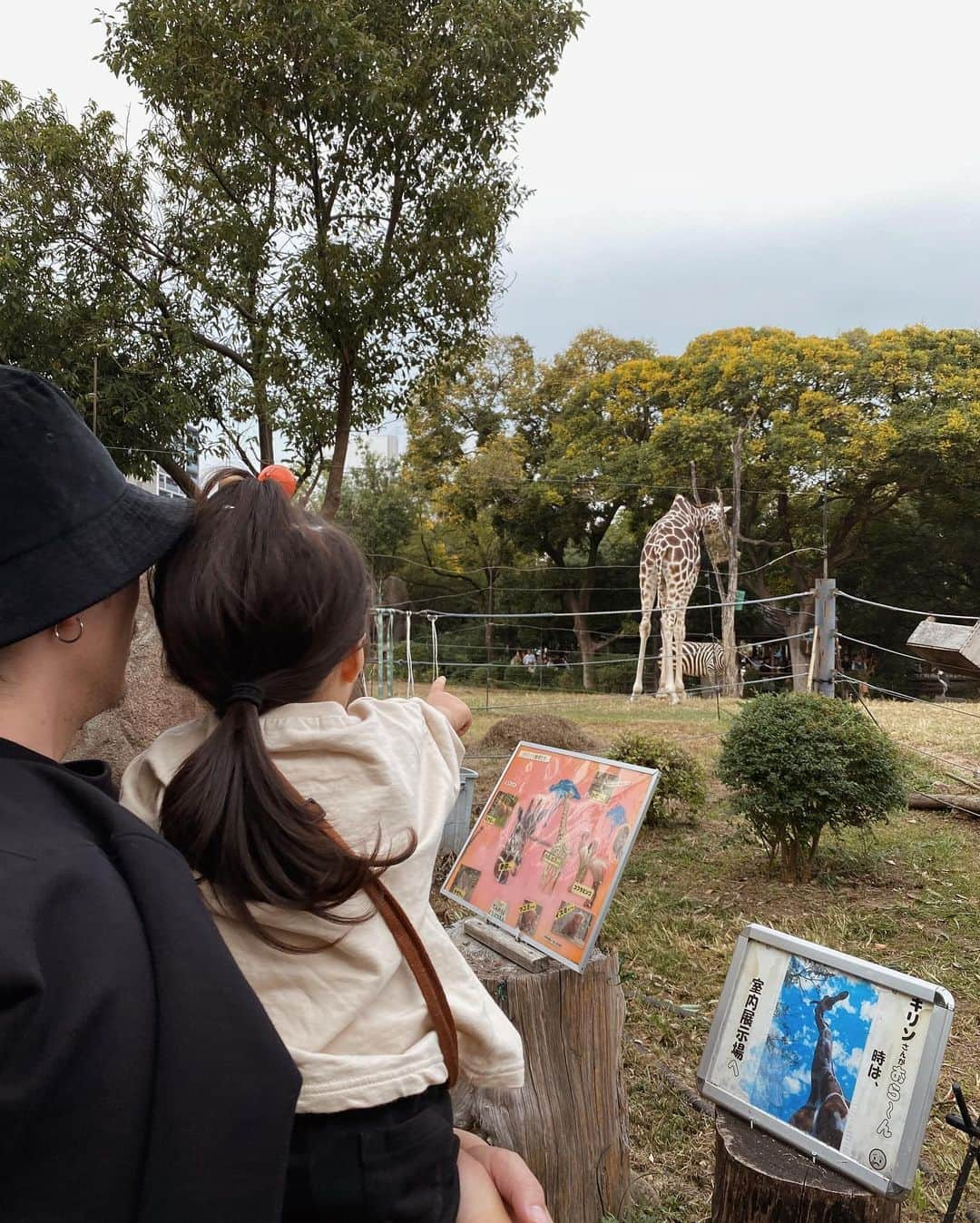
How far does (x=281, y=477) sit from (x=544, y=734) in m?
5.63

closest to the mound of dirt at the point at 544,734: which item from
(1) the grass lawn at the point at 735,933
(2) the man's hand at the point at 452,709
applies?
(1) the grass lawn at the point at 735,933

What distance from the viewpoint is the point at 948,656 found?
505 cm

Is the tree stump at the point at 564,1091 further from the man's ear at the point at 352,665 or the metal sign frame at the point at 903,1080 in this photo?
the man's ear at the point at 352,665

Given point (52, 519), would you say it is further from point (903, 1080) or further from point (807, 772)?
point (807, 772)

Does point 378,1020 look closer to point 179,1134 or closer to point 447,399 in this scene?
point 179,1134

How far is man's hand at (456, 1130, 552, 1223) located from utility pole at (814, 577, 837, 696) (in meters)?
5.04

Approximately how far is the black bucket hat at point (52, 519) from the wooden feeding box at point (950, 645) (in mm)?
4728

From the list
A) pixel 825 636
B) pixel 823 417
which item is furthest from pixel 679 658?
pixel 825 636

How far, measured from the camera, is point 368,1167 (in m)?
1.00

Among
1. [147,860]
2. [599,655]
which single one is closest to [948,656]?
[147,860]

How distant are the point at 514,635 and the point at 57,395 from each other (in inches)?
755

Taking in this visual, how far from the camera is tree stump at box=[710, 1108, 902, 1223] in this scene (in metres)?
1.67

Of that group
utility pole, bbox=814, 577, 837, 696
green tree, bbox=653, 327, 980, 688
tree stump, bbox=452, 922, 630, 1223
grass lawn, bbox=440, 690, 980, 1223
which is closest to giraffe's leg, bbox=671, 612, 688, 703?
green tree, bbox=653, 327, 980, 688

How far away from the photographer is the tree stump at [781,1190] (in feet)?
5.46
